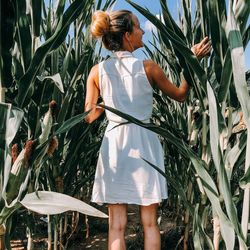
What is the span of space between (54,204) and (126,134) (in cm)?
54

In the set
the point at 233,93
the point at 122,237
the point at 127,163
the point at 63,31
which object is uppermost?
the point at 63,31

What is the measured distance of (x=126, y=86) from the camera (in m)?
1.13

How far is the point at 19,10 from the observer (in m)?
0.72

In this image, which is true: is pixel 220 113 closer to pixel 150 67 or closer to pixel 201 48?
pixel 201 48

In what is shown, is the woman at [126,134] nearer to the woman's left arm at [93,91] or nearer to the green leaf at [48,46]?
the woman's left arm at [93,91]

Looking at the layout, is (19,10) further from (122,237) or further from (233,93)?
(122,237)

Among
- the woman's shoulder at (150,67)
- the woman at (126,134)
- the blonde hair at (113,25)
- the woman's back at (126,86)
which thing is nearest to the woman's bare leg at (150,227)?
the woman at (126,134)

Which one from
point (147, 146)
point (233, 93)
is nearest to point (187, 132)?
point (147, 146)

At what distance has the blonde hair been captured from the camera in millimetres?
1103

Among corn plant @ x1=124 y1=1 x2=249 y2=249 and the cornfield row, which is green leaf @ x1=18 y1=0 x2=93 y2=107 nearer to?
the cornfield row

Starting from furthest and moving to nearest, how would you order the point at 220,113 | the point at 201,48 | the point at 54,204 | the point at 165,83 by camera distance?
the point at 165,83
the point at 201,48
the point at 220,113
the point at 54,204

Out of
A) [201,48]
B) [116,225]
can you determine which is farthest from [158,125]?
[116,225]

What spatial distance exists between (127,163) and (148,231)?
0.66 feet

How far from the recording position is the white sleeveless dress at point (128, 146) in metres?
1.10
